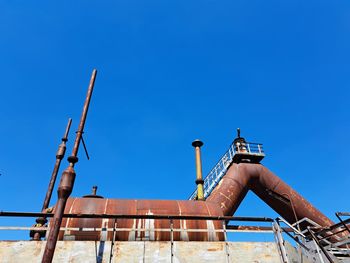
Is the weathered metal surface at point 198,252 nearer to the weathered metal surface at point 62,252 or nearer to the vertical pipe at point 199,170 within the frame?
the weathered metal surface at point 62,252

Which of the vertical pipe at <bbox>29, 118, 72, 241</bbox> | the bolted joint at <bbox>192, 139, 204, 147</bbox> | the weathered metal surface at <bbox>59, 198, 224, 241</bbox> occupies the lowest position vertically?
the weathered metal surface at <bbox>59, 198, 224, 241</bbox>

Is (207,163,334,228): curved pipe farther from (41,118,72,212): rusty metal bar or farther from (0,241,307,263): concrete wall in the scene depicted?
(41,118,72,212): rusty metal bar

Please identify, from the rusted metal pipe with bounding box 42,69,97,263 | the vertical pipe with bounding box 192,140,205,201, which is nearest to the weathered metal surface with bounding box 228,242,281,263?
the rusted metal pipe with bounding box 42,69,97,263

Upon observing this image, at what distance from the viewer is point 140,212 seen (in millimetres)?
10375

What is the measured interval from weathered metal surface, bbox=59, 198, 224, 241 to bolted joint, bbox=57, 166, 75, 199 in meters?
2.32

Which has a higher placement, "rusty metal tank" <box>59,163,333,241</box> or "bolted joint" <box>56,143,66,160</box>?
"bolted joint" <box>56,143,66,160</box>

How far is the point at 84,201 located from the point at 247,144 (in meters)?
12.0

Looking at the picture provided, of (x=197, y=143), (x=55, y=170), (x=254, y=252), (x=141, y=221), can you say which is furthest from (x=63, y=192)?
(x=197, y=143)

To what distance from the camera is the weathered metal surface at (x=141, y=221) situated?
9.52 m

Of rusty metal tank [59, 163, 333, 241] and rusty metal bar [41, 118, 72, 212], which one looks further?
rusty metal bar [41, 118, 72, 212]

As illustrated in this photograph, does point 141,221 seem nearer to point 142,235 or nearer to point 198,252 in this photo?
point 142,235

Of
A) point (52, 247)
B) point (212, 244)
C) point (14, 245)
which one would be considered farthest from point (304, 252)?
point (14, 245)

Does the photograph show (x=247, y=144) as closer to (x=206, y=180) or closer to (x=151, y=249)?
(x=206, y=180)

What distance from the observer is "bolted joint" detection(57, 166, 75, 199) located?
24.6ft
